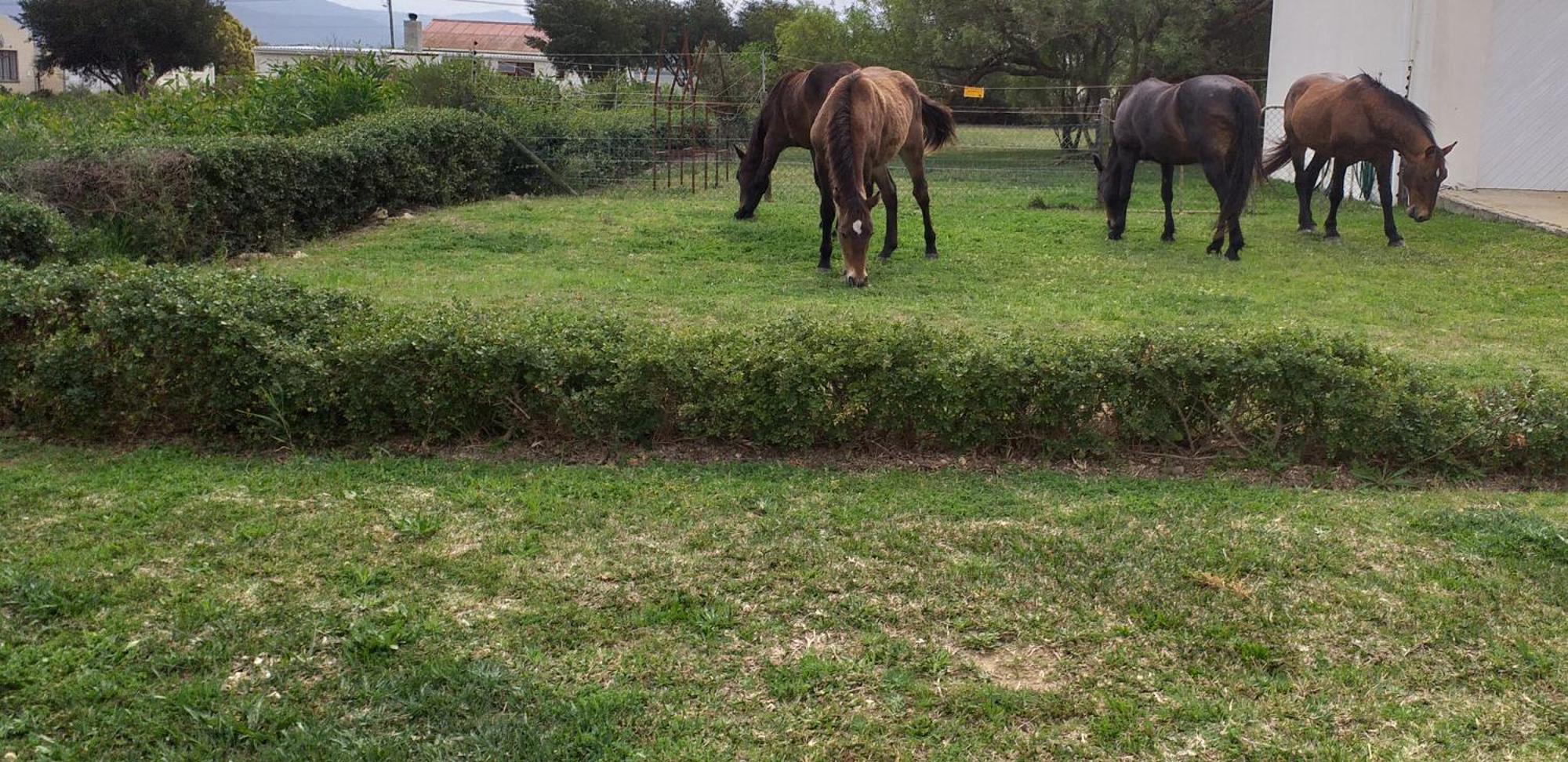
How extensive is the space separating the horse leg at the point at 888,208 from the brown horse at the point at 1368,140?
4.86 metres

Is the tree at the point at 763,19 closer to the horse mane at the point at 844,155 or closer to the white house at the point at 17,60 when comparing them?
the white house at the point at 17,60

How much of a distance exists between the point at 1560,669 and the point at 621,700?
9.10 ft

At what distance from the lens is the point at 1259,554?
14.1 ft

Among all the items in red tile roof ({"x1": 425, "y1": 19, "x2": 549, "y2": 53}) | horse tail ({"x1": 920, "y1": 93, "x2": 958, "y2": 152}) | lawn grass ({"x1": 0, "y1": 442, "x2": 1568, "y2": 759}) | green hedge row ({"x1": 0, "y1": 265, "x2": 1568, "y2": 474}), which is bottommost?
lawn grass ({"x1": 0, "y1": 442, "x2": 1568, "y2": 759})

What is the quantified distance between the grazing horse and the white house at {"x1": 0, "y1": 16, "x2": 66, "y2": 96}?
49347mm

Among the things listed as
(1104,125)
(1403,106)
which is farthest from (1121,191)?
(1104,125)

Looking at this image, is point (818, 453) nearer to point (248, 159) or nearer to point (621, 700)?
point (621, 700)

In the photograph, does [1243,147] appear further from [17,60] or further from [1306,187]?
[17,60]

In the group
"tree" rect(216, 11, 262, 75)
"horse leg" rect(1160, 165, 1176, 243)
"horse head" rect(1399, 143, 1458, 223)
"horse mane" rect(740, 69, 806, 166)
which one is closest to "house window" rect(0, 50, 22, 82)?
"tree" rect(216, 11, 262, 75)

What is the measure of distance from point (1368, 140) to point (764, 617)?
10777mm

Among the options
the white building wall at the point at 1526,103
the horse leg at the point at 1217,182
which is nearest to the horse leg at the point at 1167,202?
the horse leg at the point at 1217,182

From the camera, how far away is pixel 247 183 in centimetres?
1141

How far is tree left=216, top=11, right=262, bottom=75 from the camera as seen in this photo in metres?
43.4

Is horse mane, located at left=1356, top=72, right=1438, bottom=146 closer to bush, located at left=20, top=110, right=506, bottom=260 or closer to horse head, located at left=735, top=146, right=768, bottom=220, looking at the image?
horse head, located at left=735, top=146, right=768, bottom=220
